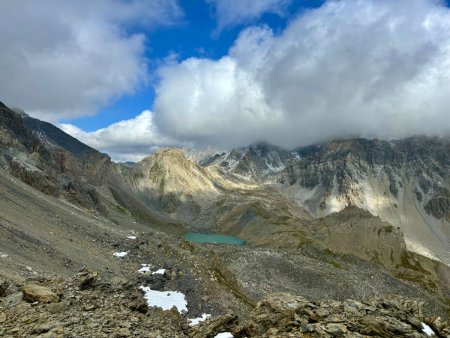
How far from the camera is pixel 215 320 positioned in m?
24.5

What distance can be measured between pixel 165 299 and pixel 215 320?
2623cm

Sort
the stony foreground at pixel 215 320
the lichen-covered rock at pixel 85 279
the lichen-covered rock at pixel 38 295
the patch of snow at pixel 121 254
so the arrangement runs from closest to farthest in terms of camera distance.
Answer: the stony foreground at pixel 215 320, the lichen-covered rock at pixel 38 295, the lichen-covered rock at pixel 85 279, the patch of snow at pixel 121 254

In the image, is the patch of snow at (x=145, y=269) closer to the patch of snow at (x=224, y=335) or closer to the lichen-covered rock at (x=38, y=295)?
the lichen-covered rock at (x=38, y=295)

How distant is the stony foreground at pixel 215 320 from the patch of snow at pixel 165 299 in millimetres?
20617

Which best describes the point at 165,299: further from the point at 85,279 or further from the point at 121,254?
the point at 85,279

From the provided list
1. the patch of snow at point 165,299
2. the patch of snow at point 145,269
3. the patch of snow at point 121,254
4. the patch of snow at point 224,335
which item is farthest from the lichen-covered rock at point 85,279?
the patch of snow at point 121,254

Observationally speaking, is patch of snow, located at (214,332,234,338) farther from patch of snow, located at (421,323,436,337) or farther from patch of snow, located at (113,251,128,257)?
patch of snow, located at (113,251,128,257)

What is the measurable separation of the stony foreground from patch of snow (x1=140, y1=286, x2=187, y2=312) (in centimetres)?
2062

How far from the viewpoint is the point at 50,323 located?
66.7ft

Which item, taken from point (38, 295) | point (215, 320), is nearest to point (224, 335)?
point (215, 320)

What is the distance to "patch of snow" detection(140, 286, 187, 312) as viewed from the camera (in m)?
47.3

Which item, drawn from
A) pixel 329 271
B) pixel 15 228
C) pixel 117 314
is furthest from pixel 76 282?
pixel 329 271

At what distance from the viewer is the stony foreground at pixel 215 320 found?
2006 centimetres

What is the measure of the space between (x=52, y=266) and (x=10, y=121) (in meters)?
117
